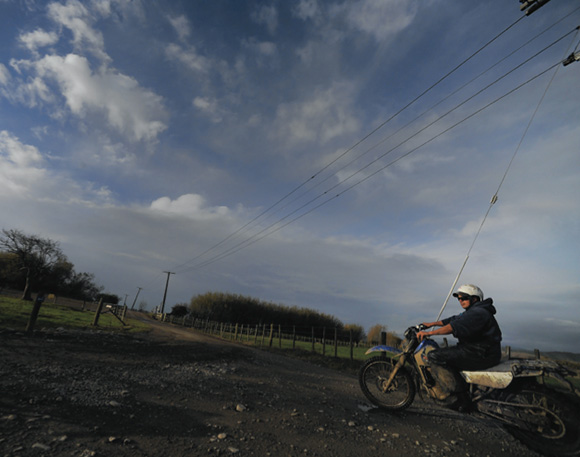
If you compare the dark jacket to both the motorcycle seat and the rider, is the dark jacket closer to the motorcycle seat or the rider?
the rider

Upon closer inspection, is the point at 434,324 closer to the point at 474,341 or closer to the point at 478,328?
the point at 474,341

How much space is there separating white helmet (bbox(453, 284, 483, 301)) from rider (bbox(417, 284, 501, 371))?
0.14m

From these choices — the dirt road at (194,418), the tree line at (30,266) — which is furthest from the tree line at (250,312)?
the dirt road at (194,418)

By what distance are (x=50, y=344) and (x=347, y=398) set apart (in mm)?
8164

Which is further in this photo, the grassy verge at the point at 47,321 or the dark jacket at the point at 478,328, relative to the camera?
the grassy verge at the point at 47,321

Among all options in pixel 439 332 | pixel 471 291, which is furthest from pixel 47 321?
pixel 471 291

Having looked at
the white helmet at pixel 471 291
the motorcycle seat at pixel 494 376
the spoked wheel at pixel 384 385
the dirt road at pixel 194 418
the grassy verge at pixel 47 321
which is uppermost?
the white helmet at pixel 471 291

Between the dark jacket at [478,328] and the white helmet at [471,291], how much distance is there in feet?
1.26

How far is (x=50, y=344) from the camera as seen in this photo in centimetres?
773

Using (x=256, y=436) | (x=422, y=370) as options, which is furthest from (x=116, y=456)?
(x=422, y=370)

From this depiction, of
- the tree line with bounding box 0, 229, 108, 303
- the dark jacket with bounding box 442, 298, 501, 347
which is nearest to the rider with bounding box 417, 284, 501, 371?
the dark jacket with bounding box 442, 298, 501, 347

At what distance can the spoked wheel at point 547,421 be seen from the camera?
3686 millimetres

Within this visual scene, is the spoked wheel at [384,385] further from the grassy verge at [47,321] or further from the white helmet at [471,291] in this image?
the grassy verge at [47,321]

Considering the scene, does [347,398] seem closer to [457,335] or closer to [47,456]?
[457,335]
